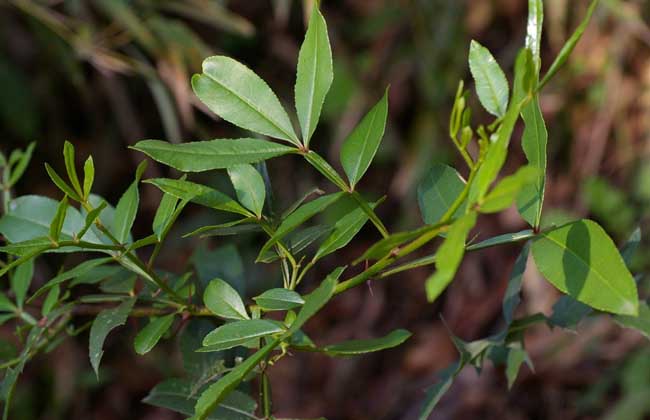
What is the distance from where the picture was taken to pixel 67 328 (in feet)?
1.75

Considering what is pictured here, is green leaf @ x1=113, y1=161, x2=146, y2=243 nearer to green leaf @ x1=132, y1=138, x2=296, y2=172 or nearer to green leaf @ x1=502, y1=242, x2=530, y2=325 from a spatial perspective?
green leaf @ x1=132, y1=138, x2=296, y2=172

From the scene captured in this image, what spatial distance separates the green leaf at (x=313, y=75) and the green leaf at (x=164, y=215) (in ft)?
0.26

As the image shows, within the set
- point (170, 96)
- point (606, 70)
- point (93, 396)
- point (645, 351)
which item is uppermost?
point (170, 96)

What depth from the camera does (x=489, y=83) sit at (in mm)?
406

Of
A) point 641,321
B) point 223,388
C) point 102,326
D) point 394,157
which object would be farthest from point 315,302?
point 394,157

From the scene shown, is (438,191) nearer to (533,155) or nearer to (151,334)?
(533,155)

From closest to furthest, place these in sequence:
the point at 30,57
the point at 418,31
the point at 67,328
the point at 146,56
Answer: the point at 67,328 < the point at 146,56 < the point at 418,31 < the point at 30,57

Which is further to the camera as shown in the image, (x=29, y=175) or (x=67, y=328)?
(x=29, y=175)

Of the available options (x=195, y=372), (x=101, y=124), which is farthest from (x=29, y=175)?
(x=195, y=372)

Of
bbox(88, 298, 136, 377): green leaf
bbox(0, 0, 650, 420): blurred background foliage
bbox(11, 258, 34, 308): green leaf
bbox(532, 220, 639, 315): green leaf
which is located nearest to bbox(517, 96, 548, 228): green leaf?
bbox(532, 220, 639, 315): green leaf

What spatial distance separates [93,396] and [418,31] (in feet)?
3.31

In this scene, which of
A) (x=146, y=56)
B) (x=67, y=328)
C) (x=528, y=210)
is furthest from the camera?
(x=146, y=56)

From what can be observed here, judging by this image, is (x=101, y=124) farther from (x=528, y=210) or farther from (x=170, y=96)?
(x=528, y=210)

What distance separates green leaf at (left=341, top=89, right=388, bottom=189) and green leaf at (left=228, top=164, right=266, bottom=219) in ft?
0.17
